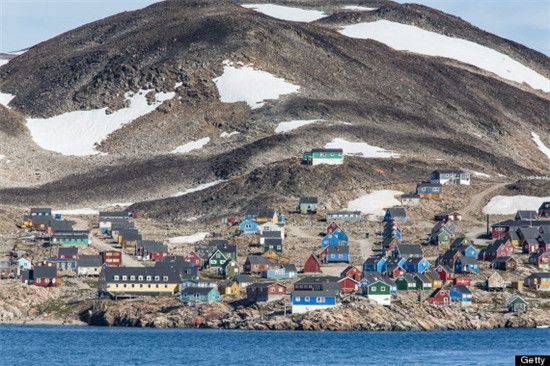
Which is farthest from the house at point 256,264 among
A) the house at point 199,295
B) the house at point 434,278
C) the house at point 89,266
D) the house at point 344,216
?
the house at point 344,216

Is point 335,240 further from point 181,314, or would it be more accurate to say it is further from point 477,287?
point 181,314

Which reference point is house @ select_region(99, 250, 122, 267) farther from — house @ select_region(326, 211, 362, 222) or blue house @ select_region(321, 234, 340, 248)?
house @ select_region(326, 211, 362, 222)

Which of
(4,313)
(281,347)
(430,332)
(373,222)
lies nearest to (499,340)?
(430,332)

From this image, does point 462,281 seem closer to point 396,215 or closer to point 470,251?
point 470,251

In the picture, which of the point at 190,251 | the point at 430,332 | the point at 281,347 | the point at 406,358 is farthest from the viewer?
the point at 190,251

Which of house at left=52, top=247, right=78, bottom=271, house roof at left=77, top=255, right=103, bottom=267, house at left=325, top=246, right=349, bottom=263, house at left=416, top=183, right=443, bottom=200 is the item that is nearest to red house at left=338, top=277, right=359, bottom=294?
house at left=325, top=246, right=349, bottom=263

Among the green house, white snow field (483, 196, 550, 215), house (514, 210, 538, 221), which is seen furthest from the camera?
white snow field (483, 196, 550, 215)

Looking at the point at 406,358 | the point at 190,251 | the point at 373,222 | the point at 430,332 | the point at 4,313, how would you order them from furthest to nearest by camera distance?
the point at 373,222, the point at 190,251, the point at 4,313, the point at 430,332, the point at 406,358
